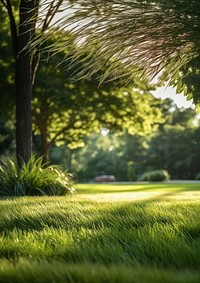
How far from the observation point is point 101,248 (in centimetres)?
362

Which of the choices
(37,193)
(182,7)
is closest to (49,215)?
(182,7)

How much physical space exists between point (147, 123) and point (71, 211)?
1577 centimetres

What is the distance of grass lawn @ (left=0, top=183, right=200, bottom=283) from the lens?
2781 mm

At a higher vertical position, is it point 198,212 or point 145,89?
point 198,212

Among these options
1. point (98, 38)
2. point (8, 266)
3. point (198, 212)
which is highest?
point (98, 38)

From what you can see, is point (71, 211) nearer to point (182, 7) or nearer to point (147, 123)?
point (182, 7)

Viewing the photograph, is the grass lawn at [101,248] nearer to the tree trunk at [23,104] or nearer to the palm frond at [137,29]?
the palm frond at [137,29]

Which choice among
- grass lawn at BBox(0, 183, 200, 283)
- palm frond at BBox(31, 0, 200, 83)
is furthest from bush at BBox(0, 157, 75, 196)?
palm frond at BBox(31, 0, 200, 83)

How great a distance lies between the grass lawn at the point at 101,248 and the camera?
2781 mm

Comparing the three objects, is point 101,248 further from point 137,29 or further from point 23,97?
point 23,97

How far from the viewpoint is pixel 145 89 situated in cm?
2119

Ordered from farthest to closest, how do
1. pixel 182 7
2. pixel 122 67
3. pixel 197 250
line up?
1. pixel 122 67
2. pixel 182 7
3. pixel 197 250

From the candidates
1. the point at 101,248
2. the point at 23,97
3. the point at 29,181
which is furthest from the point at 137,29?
the point at 23,97

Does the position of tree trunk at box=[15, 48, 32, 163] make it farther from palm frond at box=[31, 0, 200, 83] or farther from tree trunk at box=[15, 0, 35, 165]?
palm frond at box=[31, 0, 200, 83]
